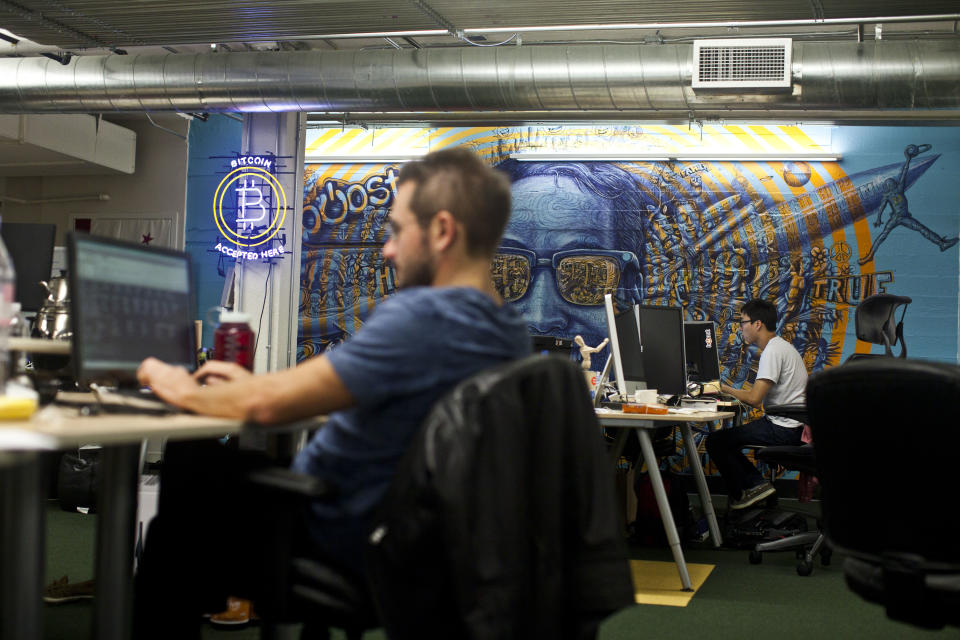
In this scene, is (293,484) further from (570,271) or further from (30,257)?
(570,271)

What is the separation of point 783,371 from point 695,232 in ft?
9.55

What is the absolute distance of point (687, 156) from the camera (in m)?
8.58

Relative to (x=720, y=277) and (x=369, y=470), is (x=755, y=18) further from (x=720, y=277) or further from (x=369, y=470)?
(x=369, y=470)

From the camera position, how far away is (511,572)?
4.95 ft

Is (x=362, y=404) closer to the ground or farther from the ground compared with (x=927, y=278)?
closer to the ground

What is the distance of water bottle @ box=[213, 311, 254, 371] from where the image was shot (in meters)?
2.32

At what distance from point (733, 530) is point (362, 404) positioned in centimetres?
440

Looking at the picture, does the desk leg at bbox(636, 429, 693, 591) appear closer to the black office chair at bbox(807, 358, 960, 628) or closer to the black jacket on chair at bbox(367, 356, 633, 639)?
the black office chair at bbox(807, 358, 960, 628)

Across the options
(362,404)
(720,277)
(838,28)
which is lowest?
(362,404)

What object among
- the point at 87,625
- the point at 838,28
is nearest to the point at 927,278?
the point at 838,28

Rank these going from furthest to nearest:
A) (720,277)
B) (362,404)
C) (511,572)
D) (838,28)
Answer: (720,277) < (838,28) < (362,404) < (511,572)

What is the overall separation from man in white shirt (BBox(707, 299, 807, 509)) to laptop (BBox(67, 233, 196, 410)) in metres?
4.09

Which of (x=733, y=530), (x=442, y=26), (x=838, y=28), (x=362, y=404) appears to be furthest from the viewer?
(x=838, y=28)

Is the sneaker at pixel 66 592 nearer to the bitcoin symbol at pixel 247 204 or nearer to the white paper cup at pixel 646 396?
the white paper cup at pixel 646 396
